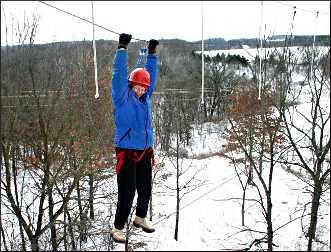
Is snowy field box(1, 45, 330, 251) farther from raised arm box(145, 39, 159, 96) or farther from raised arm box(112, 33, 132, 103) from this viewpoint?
raised arm box(112, 33, 132, 103)

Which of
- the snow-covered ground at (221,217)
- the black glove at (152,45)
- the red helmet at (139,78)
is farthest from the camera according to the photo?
the snow-covered ground at (221,217)

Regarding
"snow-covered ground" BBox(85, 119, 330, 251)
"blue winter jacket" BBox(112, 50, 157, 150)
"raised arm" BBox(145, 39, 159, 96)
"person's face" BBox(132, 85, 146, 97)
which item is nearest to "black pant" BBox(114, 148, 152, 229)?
"blue winter jacket" BBox(112, 50, 157, 150)

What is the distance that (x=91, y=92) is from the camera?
14.2 metres

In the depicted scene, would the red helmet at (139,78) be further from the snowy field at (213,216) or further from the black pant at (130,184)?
the snowy field at (213,216)

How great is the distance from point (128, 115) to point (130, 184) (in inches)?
27.7

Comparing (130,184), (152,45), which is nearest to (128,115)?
(130,184)

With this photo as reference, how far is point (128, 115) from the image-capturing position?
3527 mm

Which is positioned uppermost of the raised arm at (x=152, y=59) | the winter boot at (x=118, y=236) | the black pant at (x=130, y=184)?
the raised arm at (x=152, y=59)

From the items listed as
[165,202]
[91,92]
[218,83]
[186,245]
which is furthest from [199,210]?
[218,83]

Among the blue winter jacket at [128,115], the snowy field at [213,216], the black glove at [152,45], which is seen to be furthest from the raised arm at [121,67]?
the snowy field at [213,216]

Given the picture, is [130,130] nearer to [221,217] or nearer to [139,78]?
[139,78]

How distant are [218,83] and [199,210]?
16.2 m

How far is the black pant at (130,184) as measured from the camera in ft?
11.9

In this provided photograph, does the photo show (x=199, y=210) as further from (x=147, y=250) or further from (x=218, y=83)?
(x=218, y=83)
